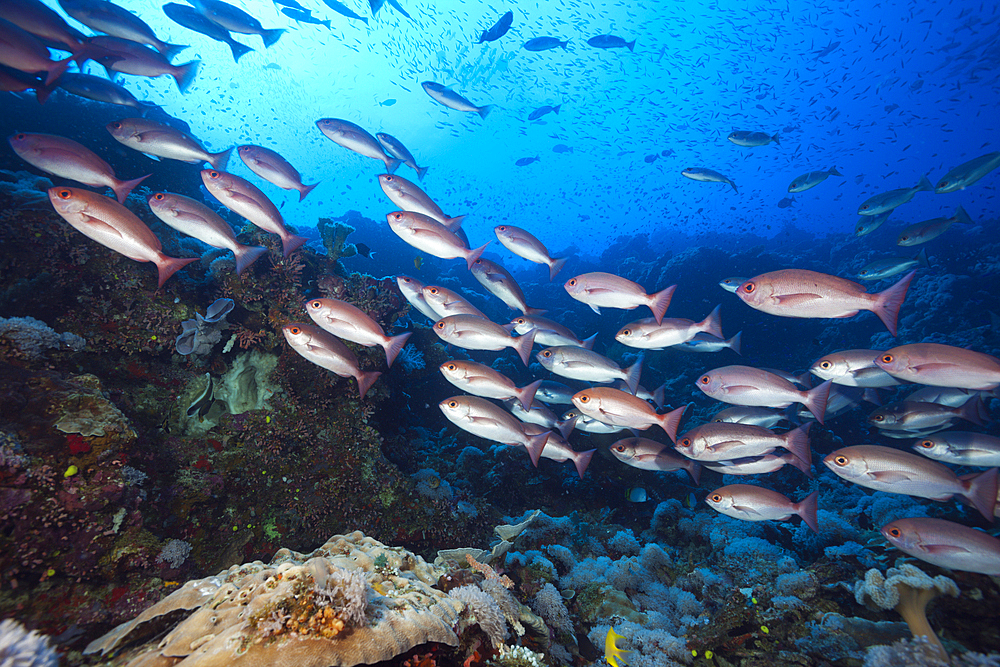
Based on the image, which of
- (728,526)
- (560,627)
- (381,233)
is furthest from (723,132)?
(560,627)

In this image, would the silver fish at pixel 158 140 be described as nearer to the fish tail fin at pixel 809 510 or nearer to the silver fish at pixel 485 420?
the silver fish at pixel 485 420

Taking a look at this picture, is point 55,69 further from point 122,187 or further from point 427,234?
point 427,234

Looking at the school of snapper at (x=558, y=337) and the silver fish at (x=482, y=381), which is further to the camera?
the silver fish at (x=482, y=381)

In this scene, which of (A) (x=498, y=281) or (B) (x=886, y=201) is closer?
(A) (x=498, y=281)

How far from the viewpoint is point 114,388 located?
→ 385 centimetres

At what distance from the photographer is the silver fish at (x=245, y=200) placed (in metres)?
3.74

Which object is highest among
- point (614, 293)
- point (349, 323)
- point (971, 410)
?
point (971, 410)

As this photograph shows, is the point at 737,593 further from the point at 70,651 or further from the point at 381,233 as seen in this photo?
the point at 381,233

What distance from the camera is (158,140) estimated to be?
4074mm

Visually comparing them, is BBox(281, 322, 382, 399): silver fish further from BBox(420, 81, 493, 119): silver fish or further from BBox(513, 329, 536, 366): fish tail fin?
BBox(420, 81, 493, 119): silver fish

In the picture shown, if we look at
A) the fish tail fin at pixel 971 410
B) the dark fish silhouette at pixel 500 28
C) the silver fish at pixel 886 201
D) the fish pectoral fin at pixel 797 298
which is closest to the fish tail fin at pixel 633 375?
the fish pectoral fin at pixel 797 298

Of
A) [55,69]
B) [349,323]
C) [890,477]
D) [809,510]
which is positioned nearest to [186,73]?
[55,69]

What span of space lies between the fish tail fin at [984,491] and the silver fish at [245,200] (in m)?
7.36

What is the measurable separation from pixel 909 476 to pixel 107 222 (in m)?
8.08
